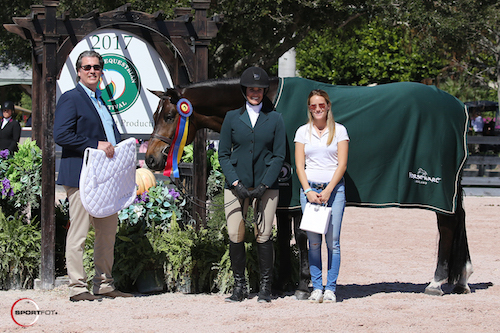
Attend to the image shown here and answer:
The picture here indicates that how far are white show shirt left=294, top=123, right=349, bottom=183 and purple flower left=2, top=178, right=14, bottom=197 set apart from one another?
10.0 ft

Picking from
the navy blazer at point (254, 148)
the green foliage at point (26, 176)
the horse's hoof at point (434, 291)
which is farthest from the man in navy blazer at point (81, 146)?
the horse's hoof at point (434, 291)

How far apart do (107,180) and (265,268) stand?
4.70ft

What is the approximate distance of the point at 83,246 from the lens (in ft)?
16.2

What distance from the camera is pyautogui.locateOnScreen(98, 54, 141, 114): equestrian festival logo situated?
6008 mm

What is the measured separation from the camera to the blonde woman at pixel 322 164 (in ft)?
15.7

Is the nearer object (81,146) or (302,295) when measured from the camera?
A: (81,146)

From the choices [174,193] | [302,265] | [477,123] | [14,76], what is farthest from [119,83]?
[14,76]

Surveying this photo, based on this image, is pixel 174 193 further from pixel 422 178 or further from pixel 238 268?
pixel 422 178

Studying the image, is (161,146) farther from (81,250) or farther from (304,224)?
(304,224)

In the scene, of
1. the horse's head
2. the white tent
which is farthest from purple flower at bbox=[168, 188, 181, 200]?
the white tent

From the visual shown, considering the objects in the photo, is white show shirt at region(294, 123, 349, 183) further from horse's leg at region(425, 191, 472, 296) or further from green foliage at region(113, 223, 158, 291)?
green foliage at region(113, 223, 158, 291)

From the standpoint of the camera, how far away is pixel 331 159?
4840 mm

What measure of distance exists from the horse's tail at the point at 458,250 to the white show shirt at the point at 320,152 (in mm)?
1405

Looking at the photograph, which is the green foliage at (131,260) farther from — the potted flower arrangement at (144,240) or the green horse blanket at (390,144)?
the green horse blanket at (390,144)
